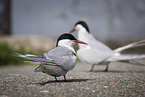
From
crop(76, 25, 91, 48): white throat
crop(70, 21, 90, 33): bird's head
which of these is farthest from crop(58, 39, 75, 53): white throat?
crop(70, 21, 90, 33): bird's head

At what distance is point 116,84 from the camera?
266 cm

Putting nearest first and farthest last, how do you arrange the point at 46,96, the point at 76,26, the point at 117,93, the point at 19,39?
the point at 46,96 < the point at 117,93 < the point at 76,26 < the point at 19,39

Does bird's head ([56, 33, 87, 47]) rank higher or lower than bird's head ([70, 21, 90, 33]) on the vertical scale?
lower

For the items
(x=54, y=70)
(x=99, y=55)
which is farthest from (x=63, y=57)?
(x=99, y=55)

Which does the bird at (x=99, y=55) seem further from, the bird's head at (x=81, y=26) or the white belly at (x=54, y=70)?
the white belly at (x=54, y=70)

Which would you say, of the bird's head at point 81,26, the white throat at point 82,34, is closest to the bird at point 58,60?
the white throat at point 82,34

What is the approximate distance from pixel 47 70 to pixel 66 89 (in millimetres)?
362

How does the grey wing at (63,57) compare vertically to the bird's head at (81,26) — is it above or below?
below

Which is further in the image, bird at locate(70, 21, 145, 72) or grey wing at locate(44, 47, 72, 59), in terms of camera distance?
bird at locate(70, 21, 145, 72)

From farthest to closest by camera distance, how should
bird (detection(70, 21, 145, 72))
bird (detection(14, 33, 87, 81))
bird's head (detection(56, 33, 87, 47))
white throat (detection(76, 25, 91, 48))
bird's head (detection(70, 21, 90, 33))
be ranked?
bird's head (detection(70, 21, 90, 33)) < white throat (detection(76, 25, 91, 48)) < bird (detection(70, 21, 145, 72)) < bird's head (detection(56, 33, 87, 47)) < bird (detection(14, 33, 87, 81))

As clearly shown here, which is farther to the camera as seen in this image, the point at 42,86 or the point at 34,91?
the point at 42,86

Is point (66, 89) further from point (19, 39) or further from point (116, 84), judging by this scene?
point (19, 39)

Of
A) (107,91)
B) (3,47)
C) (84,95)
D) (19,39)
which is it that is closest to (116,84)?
(107,91)

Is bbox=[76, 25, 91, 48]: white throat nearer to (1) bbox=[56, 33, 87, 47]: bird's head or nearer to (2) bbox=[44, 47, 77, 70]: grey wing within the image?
(1) bbox=[56, 33, 87, 47]: bird's head
